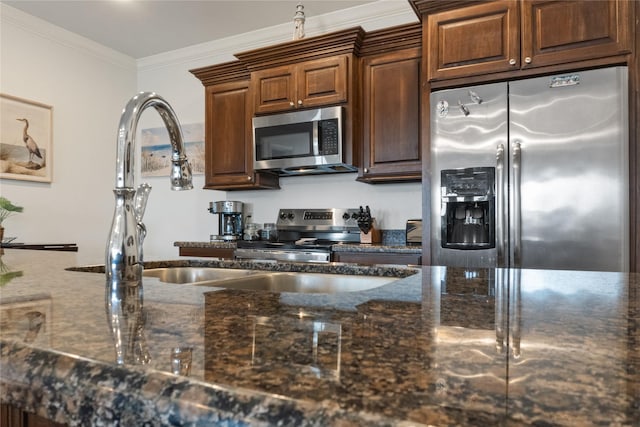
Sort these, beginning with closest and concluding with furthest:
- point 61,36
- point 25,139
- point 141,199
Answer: point 141,199 < point 25,139 < point 61,36

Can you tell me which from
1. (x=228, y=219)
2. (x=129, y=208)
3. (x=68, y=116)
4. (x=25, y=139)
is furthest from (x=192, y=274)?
(x=68, y=116)

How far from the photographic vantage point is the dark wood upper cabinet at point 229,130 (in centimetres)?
358

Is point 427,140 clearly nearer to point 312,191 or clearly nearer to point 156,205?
point 312,191

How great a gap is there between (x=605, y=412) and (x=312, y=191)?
352 centimetres

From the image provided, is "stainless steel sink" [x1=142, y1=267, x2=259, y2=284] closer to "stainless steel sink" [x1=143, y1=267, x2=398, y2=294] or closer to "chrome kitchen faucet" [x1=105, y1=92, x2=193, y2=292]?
"stainless steel sink" [x1=143, y1=267, x2=398, y2=294]

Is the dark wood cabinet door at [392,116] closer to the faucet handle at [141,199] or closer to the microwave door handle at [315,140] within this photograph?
the microwave door handle at [315,140]

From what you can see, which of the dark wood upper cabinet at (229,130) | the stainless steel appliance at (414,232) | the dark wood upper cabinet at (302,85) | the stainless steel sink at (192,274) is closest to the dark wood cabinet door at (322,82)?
the dark wood upper cabinet at (302,85)

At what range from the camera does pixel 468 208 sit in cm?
249

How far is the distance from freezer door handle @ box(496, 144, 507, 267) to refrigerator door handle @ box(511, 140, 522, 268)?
0.05 m

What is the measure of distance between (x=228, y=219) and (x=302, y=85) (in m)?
1.42

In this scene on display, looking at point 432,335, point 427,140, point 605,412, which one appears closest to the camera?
point 605,412

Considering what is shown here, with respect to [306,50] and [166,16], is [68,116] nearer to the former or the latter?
[166,16]

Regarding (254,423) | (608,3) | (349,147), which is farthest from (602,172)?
(254,423)

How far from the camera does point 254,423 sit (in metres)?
0.26
